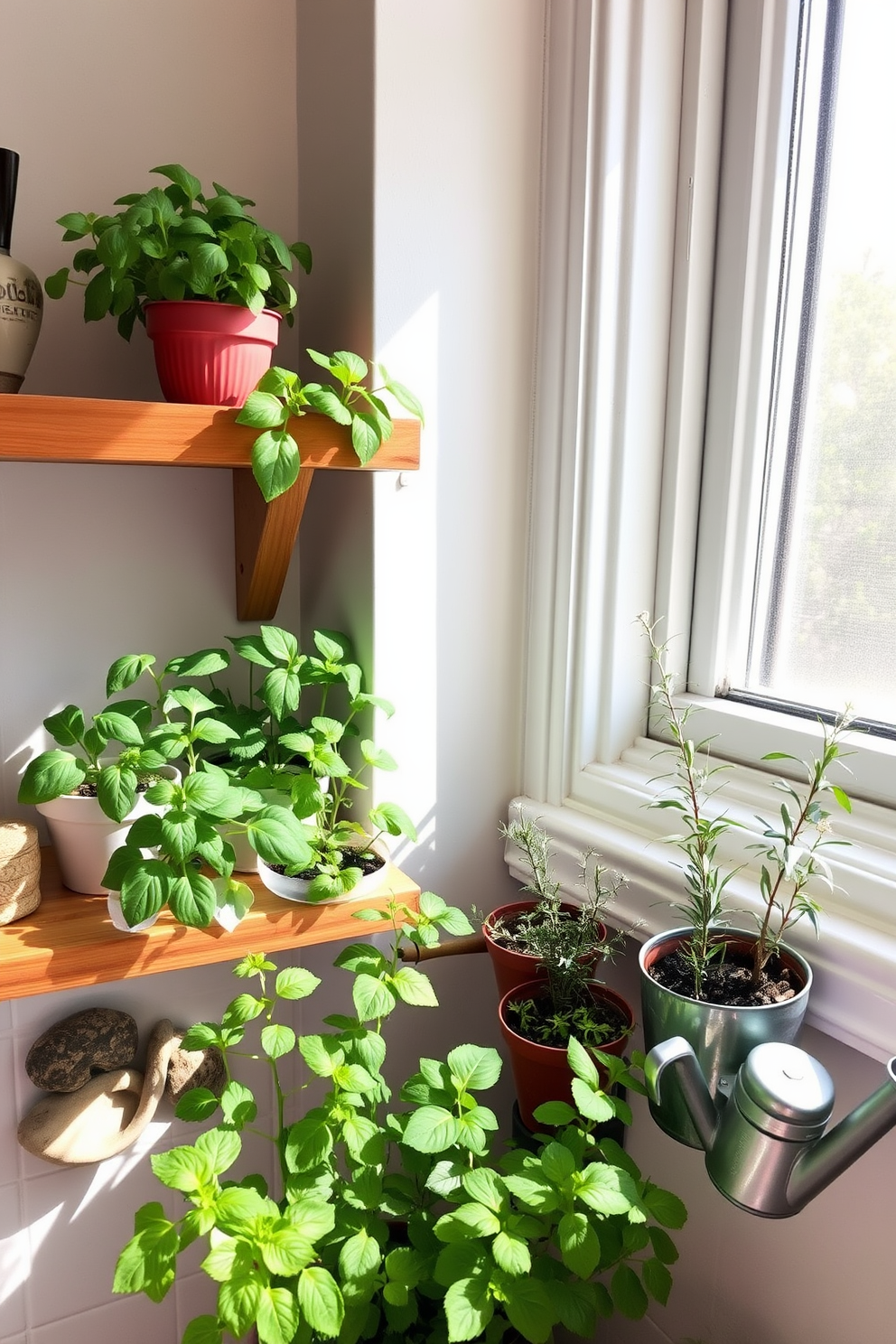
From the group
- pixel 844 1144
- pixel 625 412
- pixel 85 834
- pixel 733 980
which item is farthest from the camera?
pixel 625 412

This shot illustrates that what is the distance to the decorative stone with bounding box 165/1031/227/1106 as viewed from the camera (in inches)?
43.5

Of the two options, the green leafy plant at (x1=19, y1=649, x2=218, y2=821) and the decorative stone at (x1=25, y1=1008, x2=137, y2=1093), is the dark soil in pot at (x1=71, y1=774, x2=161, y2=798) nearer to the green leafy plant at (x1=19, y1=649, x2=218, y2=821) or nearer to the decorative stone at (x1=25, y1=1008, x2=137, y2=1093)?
the green leafy plant at (x1=19, y1=649, x2=218, y2=821)

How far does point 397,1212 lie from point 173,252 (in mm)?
893

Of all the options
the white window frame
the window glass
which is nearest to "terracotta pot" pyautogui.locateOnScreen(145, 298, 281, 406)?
the white window frame

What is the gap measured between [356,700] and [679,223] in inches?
24.7

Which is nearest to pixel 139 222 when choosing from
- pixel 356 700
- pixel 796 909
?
pixel 356 700

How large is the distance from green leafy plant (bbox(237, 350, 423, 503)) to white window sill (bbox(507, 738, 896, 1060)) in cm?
46

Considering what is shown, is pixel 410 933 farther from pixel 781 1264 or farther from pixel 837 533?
pixel 837 533

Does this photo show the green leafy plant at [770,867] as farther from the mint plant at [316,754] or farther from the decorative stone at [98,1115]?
the decorative stone at [98,1115]

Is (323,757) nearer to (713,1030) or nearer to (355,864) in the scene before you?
(355,864)

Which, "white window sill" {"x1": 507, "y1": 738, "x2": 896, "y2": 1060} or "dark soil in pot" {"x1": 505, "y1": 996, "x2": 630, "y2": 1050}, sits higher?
"white window sill" {"x1": 507, "y1": 738, "x2": 896, "y2": 1060}

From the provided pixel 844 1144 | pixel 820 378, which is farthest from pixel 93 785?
pixel 820 378

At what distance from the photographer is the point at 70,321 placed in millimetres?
1021

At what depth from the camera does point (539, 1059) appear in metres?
0.88
